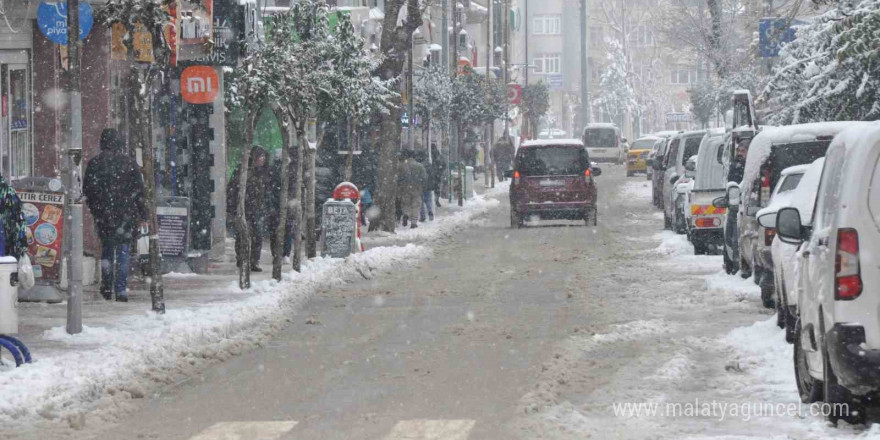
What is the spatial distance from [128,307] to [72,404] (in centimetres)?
589

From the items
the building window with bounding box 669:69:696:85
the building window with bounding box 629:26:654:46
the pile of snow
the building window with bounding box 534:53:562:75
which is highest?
the building window with bounding box 629:26:654:46

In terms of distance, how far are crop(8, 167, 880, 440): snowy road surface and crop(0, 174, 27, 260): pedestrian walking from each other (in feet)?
6.06

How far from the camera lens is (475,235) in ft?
101

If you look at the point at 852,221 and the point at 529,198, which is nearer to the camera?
the point at 852,221

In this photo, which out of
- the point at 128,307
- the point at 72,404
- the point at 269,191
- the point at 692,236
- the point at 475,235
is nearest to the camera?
the point at 72,404

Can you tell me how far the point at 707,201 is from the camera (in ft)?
74.4

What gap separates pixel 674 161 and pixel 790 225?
24.5 m

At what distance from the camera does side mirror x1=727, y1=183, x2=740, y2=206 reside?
725 inches

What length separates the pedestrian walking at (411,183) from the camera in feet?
105

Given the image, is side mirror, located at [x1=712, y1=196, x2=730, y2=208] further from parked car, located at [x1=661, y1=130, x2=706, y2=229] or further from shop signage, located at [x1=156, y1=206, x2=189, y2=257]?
parked car, located at [x1=661, y1=130, x2=706, y2=229]

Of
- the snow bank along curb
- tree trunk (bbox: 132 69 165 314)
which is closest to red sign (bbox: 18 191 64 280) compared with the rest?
tree trunk (bbox: 132 69 165 314)

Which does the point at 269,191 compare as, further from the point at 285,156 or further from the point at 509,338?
the point at 509,338

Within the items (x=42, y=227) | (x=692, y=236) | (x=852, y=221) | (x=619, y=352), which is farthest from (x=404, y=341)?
(x=692, y=236)

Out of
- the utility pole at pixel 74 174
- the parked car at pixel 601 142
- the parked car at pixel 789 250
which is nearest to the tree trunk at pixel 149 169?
the utility pole at pixel 74 174
